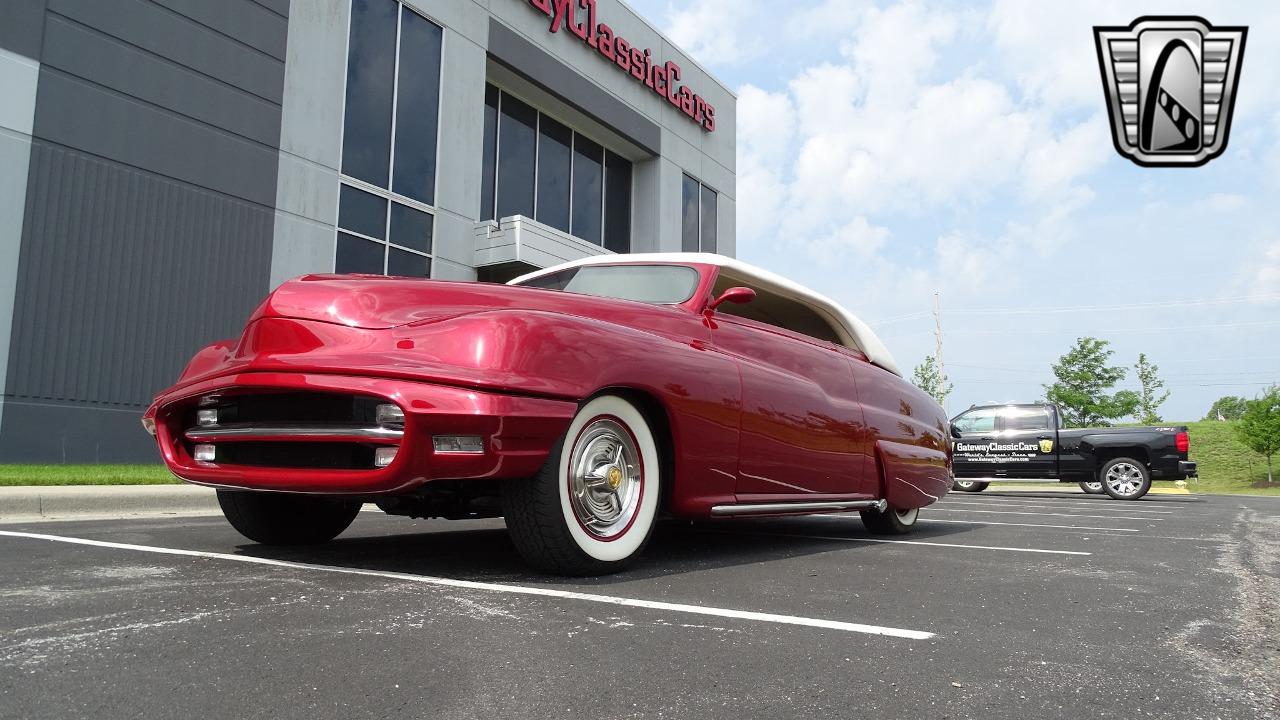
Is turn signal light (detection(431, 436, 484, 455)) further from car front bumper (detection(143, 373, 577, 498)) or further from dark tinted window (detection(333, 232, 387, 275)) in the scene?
dark tinted window (detection(333, 232, 387, 275))

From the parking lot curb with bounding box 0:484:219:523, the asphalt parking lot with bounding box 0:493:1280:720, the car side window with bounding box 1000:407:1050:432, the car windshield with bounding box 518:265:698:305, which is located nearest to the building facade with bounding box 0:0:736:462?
the parking lot curb with bounding box 0:484:219:523

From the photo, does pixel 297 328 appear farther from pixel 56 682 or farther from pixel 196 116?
pixel 196 116

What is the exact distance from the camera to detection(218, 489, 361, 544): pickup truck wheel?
3922 millimetres

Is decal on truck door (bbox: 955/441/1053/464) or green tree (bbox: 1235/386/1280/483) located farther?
green tree (bbox: 1235/386/1280/483)

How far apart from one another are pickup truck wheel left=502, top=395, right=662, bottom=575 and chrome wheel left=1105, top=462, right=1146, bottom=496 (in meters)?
14.6

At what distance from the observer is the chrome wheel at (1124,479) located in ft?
49.8

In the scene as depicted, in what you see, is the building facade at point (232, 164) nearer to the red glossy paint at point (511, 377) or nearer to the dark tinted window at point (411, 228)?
the dark tinted window at point (411, 228)

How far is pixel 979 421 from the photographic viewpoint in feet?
55.2

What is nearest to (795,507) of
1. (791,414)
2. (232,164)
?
(791,414)

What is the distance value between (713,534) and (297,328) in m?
3.02

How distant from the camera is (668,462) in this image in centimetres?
362

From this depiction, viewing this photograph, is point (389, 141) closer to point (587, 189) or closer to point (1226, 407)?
point (587, 189)

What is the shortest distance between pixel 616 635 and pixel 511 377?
1.02 meters

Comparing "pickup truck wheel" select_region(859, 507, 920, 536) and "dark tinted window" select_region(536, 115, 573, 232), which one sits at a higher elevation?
"dark tinted window" select_region(536, 115, 573, 232)
